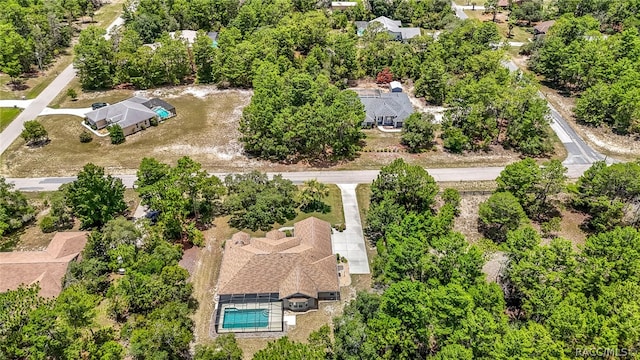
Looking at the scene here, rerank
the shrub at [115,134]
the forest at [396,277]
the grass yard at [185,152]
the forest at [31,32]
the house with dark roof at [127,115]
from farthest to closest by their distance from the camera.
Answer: the forest at [31,32] < the house with dark roof at [127,115] < the shrub at [115,134] < the grass yard at [185,152] < the forest at [396,277]

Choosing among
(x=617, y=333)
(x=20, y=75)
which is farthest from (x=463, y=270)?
(x=20, y=75)

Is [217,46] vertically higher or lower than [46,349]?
higher

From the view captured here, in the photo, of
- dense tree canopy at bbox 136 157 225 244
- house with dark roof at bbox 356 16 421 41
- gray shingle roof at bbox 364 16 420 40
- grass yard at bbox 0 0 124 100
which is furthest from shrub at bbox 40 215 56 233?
gray shingle roof at bbox 364 16 420 40

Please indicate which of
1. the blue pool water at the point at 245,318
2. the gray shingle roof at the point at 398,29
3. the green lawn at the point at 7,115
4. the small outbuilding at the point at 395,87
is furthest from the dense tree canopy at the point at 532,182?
the green lawn at the point at 7,115

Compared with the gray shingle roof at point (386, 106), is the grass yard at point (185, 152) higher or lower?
lower

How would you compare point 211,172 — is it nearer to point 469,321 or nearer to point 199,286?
point 199,286

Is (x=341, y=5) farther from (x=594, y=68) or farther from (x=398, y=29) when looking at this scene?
(x=594, y=68)

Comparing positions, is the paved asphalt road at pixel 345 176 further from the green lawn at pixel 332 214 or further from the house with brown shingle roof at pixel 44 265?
the house with brown shingle roof at pixel 44 265
